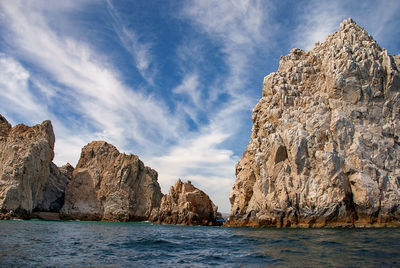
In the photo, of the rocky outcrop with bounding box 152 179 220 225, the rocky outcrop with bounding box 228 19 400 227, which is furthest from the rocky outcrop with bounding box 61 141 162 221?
the rocky outcrop with bounding box 228 19 400 227

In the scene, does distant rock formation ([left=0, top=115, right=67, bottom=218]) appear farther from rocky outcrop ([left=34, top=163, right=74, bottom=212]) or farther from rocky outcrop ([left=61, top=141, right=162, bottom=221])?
rocky outcrop ([left=61, top=141, right=162, bottom=221])

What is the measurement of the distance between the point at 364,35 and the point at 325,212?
36962 millimetres

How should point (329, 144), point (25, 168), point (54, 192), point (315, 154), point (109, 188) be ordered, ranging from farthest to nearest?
point (109, 188) → point (54, 192) → point (25, 168) → point (329, 144) → point (315, 154)

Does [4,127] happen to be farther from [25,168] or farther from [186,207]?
[186,207]

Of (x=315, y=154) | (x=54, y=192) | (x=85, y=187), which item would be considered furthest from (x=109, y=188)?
(x=315, y=154)

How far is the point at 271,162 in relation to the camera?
48.8m

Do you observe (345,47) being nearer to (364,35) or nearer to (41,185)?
(364,35)

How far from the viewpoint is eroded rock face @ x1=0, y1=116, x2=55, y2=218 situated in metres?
69.9

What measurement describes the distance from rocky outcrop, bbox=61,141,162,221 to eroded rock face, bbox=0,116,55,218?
454 inches

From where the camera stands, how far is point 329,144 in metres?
45.3

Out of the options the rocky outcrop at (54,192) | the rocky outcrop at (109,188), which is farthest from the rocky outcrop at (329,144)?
the rocky outcrop at (54,192)

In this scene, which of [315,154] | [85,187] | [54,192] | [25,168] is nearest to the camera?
[315,154]

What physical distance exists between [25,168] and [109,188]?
88.5 feet

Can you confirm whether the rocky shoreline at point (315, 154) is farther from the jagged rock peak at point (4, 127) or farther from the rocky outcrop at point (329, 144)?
the jagged rock peak at point (4, 127)
